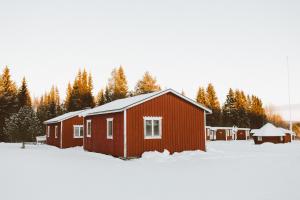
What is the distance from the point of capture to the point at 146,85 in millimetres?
63562

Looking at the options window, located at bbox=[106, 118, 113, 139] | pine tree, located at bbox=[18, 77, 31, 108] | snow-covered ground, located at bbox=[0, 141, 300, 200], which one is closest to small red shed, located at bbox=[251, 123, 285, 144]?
window, located at bbox=[106, 118, 113, 139]

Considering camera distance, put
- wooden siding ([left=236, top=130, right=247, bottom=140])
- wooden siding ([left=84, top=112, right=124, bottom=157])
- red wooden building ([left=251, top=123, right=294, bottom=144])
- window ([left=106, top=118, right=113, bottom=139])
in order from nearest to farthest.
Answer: wooden siding ([left=84, top=112, right=124, bottom=157]) → window ([left=106, top=118, right=113, bottom=139]) → red wooden building ([left=251, top=123, right=294, bottom=144]) → wooden siding ([left=236, top=130, right=247, bottom=140])

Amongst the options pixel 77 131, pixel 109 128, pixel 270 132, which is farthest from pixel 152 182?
pixel 270 132

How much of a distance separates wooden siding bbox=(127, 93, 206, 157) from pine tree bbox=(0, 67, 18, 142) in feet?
132

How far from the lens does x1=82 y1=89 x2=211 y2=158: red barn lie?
21250 millimetres

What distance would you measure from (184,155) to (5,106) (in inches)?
1744

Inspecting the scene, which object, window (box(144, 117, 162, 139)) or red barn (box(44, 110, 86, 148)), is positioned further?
red barn (box(44, 110, 86, 148))

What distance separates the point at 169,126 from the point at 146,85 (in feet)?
135

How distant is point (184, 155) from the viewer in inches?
867

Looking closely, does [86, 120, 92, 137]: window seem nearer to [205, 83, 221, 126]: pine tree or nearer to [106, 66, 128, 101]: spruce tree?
[106, 66, 128, 101]: spruce tree

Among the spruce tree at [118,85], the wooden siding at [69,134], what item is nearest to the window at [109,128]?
the wooden siding at [69,134]

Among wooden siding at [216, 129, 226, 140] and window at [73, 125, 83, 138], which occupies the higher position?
window at [73, 125, 83, 138]

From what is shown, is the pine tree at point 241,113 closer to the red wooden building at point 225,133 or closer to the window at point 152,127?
the red wooden building at point 225,133

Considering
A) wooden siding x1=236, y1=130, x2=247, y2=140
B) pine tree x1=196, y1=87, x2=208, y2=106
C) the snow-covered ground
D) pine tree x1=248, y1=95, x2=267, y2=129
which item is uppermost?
pine tree x1=196, y1=87, x2=208, y2=106
